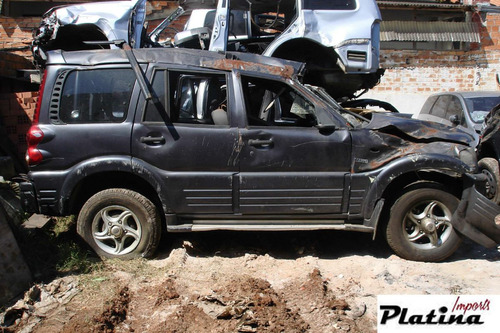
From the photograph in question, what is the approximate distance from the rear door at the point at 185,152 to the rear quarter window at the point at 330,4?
276 centimetres

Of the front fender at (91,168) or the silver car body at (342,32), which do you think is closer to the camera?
the front fender at (91,168)

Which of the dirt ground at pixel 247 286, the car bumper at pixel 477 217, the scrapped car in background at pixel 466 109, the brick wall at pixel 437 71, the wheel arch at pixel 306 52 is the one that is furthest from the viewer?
the brick wall at pixel 437 71

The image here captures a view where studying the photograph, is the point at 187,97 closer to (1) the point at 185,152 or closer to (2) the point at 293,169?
(1) the point at 185,152

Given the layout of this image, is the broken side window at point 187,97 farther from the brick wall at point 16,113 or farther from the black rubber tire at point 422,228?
the brick wall at point 16,113

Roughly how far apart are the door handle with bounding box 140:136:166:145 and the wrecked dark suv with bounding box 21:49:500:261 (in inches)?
0.6

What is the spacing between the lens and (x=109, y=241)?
4332 mm

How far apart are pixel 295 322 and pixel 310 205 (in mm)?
1257

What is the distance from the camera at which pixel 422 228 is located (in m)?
4.18

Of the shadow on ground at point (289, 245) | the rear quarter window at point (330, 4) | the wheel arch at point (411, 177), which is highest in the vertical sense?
the rear quarter window at point (330, 4)

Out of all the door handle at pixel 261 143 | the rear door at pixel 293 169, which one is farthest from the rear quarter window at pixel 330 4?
the door handle at pixel 261 143

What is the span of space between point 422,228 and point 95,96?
11.5 ft

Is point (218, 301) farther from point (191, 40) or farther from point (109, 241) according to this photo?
point (191, 40)

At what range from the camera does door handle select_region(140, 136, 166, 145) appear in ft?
13.4

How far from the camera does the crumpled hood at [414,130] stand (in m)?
4.12
